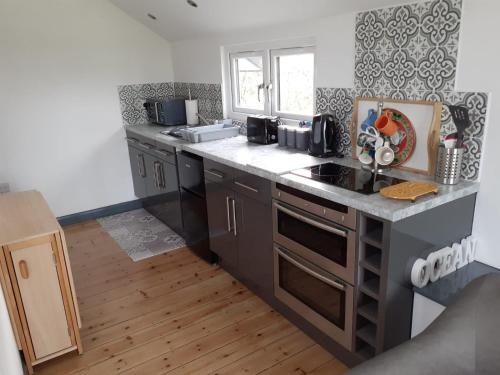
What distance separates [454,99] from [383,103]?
426mm

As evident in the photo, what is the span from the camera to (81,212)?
4375 mm

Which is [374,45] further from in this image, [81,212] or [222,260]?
[81,212]

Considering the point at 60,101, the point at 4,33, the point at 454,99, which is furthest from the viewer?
the point at 60,101

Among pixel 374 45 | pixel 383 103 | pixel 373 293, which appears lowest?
pixel 373 293

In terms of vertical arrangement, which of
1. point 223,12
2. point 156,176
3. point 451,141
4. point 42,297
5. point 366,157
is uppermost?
point 223,12

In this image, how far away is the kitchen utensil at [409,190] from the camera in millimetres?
1830

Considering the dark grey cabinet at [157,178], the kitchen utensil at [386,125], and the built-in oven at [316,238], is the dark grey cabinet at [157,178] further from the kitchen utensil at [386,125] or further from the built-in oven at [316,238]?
the kitchen utensil at [386,125]

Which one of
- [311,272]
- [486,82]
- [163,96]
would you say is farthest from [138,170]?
[486,82]

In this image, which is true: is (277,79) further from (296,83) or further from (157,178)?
(157,178)

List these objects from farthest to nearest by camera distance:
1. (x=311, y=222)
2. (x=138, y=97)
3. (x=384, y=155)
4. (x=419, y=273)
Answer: (x=138, y=97), (x=384, y=155), (x=311, y=222), (x=419, y=273)

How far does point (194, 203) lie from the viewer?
334 centimetres

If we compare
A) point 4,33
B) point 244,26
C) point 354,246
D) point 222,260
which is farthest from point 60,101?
point 354,246

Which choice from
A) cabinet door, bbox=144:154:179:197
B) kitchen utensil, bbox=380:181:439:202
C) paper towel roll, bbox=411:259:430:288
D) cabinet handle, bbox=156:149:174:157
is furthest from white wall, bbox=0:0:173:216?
paper towel roll, bbox=411:259:430:288

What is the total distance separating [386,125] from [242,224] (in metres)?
1.13
